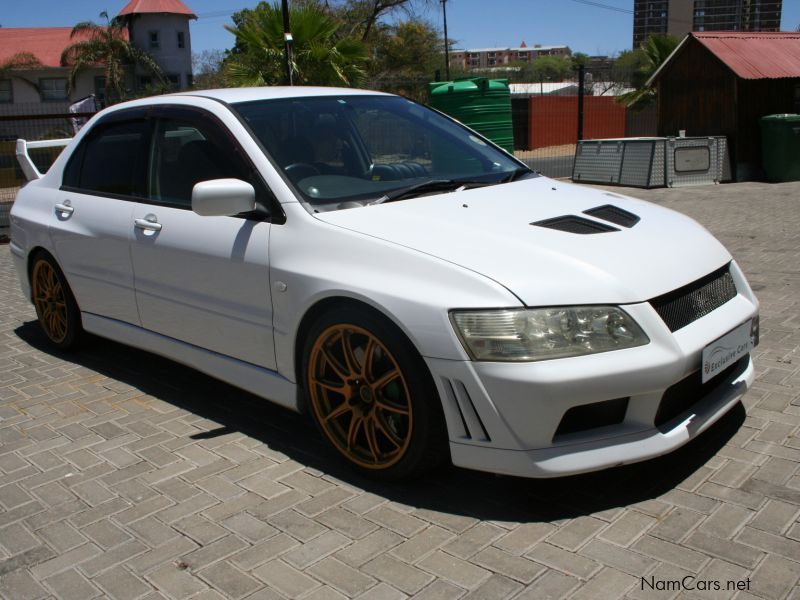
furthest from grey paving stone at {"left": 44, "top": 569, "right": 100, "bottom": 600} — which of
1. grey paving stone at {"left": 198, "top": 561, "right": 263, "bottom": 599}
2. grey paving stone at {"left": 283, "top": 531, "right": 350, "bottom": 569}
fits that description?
grey paving stone at {"left": 283, "top": 531, "right": 350, "bottom": 569}

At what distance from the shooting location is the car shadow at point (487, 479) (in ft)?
10.6

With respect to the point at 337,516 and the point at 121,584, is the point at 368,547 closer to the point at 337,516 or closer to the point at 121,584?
the point at 337,516

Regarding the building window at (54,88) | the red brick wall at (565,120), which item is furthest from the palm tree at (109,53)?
the red brick wall at (565,120)

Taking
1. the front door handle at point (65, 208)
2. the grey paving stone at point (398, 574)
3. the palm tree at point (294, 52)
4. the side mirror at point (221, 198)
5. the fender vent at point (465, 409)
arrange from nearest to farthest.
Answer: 1. the grey paving stone at point (398, 574)
2. the fender vent at point (465, 409)
3. the side mirror at point (221, 198)
4. the front door handle at point (65, 208)
5. the palm tree at point (294, 52)

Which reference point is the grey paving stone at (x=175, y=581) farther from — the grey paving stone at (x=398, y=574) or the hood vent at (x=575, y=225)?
the hood vent at (x=575, y=225)

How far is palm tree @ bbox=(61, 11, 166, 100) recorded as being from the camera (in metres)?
46.9

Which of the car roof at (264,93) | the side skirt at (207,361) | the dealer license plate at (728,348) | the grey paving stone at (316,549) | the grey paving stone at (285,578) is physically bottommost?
the grey paving stone at (285,578)

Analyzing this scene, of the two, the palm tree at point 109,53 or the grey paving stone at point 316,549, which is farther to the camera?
the palm tree at point 109,53

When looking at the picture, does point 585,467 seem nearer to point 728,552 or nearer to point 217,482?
point 728,552

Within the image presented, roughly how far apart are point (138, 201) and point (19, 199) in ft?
5.28

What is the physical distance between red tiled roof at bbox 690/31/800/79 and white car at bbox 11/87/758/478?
42.5 feet

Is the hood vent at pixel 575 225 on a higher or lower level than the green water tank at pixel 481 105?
lower

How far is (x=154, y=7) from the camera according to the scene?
52.4 meters
